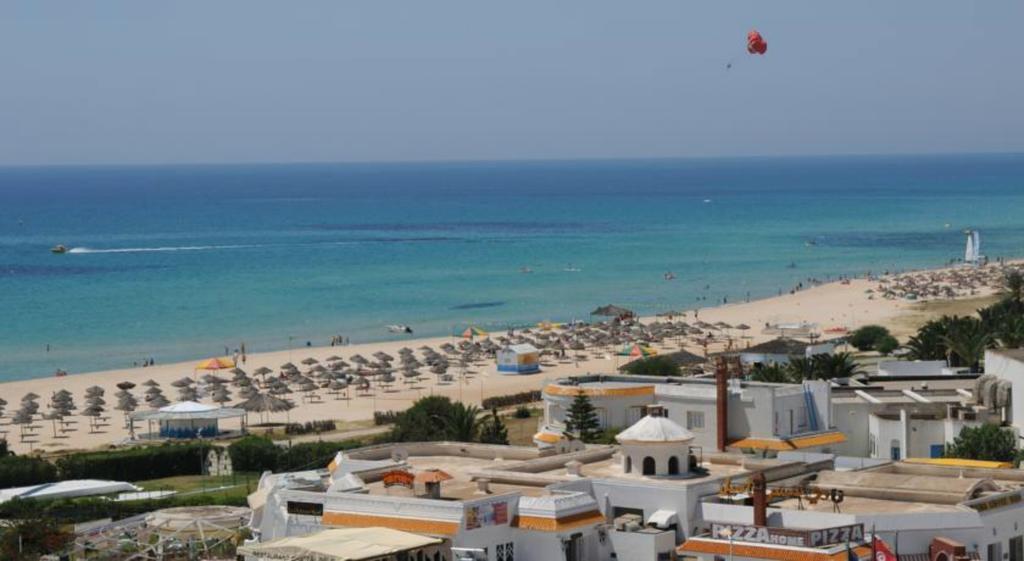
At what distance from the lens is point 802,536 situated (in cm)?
2703

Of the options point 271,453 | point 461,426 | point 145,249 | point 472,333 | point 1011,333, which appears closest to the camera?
point 461,426

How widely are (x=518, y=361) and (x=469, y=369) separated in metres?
3.28

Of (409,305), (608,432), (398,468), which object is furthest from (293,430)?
(409,305)

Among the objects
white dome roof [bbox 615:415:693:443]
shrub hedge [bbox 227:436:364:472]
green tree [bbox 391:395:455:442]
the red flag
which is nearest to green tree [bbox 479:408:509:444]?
green tree [bbox 391:395:455:442]

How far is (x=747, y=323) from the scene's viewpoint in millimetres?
98875

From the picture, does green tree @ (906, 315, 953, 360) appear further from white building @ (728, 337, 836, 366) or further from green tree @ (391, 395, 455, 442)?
green tree @ (391, 395, 455, 442)

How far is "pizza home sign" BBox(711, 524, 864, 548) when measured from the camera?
27.0 meters

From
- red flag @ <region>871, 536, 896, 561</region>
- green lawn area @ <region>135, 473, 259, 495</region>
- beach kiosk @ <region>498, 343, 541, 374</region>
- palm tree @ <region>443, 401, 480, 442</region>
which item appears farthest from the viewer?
beach kiosk @ <region>498, 343, 541, 374</region>

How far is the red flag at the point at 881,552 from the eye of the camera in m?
27.2

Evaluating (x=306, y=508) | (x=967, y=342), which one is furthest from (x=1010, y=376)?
(x=306, y=508)

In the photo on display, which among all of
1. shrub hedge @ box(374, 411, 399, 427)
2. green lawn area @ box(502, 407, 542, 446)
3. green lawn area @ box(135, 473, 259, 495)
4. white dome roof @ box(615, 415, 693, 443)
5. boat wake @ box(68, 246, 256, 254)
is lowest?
green lawn area @ box(135, 473, 259, 495)

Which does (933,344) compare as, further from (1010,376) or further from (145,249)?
(145,249)

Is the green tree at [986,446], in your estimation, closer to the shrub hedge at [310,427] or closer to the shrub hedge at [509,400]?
the shrub hedge at [310,427]

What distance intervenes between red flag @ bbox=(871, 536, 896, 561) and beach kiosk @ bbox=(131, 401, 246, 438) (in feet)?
121
